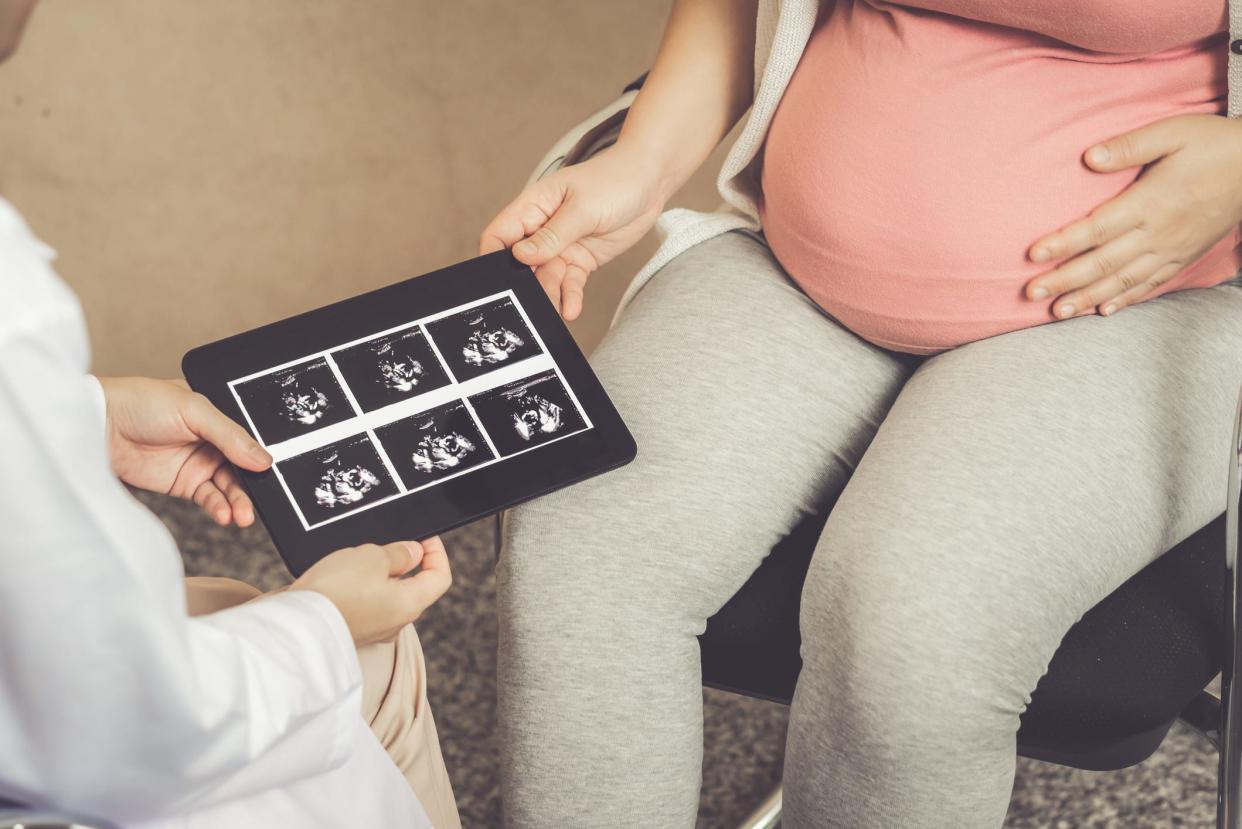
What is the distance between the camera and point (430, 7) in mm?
1657

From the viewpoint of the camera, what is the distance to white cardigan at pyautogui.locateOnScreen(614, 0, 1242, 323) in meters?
0.97

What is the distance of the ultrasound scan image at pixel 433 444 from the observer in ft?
2.75

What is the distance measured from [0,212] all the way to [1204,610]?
79cm

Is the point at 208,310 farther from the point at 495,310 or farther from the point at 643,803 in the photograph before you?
the point at 643,803

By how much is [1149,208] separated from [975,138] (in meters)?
0.14

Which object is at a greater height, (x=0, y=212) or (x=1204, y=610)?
(x=0, y=212)

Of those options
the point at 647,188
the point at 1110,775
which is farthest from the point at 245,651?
the point at 1110,775

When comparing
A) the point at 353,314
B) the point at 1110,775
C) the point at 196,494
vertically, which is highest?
the point at 353,314

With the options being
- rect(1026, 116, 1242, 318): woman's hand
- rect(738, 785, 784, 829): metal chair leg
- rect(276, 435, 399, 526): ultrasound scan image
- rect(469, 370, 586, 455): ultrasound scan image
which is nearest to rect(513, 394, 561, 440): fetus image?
rect(469, 370, 586, 455): ultrasound scan image

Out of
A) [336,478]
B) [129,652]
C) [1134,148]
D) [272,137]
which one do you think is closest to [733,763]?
[336,478]

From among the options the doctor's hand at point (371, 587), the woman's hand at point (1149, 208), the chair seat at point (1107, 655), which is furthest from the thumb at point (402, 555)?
the woman's hand at point (1149, 208)

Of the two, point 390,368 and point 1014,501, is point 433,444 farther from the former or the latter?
point 1014,501

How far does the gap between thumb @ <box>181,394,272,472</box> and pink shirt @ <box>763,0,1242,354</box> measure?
1.56ft

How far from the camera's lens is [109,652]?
1.65ft
